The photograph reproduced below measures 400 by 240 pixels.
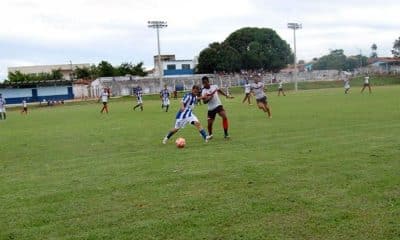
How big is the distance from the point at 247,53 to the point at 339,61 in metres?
32.9

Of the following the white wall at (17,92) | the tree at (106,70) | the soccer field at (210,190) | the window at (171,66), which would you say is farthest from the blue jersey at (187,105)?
the window at (171,66)

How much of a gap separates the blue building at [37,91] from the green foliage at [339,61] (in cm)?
6209

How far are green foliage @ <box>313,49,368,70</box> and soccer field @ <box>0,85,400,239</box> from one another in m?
105

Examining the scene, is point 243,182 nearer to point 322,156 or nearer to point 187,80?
point 322,156

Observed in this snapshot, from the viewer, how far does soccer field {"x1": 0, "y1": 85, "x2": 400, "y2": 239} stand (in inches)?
223

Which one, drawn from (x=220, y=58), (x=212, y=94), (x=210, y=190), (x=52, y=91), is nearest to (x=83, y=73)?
(x=52, y=91)

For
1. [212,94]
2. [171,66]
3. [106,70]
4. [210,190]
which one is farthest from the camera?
[171,66]

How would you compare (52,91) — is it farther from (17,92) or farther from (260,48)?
(260,48)

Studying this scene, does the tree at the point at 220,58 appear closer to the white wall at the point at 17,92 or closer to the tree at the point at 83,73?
the tree at the point at 83,73

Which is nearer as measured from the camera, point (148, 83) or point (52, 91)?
point (52, 91)

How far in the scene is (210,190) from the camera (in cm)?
746

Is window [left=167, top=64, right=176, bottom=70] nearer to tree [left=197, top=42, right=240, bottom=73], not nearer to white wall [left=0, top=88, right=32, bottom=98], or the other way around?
tree [left=197, top=42, right=240, bottom=73]

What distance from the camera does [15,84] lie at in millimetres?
72688

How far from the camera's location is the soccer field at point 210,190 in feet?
18.6
